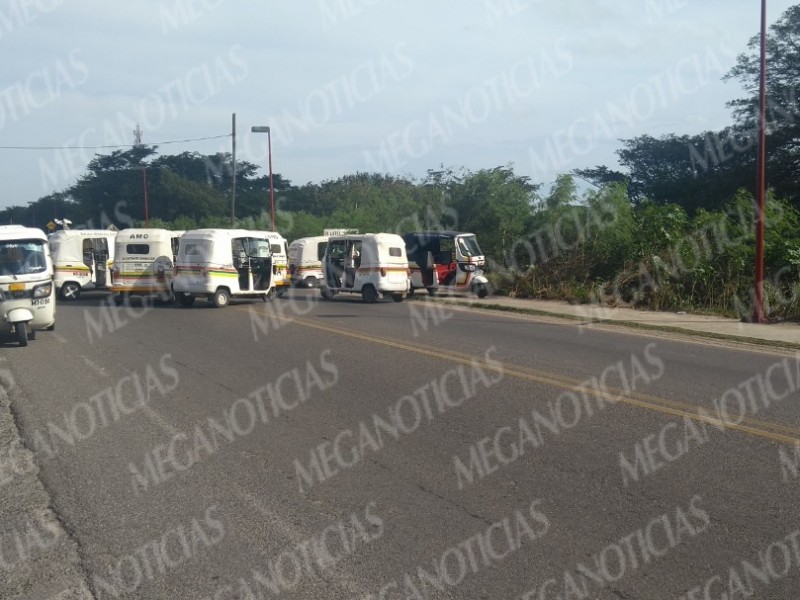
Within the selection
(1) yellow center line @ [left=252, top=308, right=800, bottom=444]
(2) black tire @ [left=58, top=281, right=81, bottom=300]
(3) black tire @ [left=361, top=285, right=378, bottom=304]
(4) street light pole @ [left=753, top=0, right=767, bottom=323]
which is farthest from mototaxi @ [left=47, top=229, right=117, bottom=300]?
(4) street light pole @ [left=753, top=0, right=767, bottom=323]

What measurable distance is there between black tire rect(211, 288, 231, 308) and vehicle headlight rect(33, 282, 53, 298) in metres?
8.60

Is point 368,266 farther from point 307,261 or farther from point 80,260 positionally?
point 80,260

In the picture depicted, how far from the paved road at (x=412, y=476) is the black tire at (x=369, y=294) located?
43.0ft

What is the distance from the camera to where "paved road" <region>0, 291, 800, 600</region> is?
5.30 meters

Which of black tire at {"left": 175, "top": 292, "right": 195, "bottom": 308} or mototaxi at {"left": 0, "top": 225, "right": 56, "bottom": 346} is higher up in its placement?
mototaxi at {"left": 0, "top": 225, "right": 56, "bottom": 346}

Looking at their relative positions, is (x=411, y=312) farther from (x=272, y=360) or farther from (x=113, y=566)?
(x=113, y=566)

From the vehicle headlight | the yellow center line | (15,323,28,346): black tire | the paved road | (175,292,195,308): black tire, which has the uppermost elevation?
the vehicle headlight

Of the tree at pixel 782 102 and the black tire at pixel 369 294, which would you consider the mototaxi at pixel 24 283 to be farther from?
the tree at pixel 782 102

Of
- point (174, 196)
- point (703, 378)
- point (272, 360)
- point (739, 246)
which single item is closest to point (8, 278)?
point (272, 360)

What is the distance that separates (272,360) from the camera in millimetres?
14117

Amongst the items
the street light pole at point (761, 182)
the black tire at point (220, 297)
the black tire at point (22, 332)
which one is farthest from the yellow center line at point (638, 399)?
the black tire at point (220, 297)

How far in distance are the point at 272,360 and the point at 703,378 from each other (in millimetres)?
6335

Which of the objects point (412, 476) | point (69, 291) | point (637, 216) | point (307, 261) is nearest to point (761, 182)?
point (637, 216)

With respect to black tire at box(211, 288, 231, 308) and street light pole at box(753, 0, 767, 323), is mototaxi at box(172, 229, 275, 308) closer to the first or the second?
black tire at box(211, 288, 231, 308)
